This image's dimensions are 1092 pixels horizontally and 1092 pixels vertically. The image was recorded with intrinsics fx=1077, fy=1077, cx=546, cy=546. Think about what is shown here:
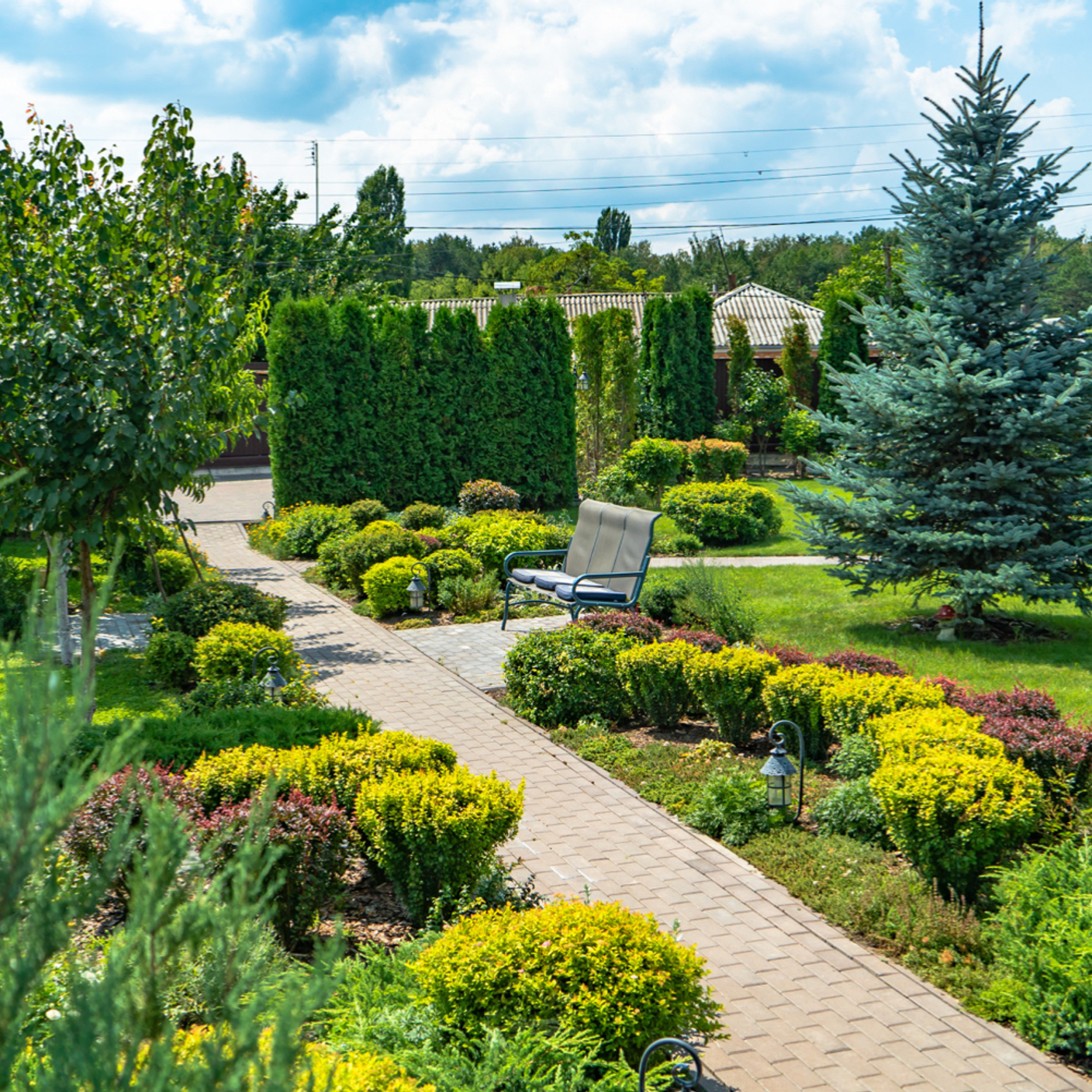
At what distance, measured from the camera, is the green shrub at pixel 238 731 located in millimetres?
5613

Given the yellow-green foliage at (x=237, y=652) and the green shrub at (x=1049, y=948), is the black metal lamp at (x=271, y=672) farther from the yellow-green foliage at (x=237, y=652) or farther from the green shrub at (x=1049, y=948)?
the green shrub at (x=1049, y=948)

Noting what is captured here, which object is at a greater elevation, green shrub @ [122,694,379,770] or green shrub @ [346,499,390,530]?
green shrub @ [346,499,390,530]

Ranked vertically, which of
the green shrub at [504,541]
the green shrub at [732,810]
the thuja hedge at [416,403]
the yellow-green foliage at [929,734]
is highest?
the thuja hedge at [416,403]

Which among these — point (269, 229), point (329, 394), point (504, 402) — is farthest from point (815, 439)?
point (269, 229)

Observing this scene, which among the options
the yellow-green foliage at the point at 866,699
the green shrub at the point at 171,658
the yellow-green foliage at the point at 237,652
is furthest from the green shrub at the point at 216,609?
the yellow-green foliage at the point at 866,699

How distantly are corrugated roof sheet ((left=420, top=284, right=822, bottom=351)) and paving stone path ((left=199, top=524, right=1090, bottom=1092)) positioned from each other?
26531 millimetres

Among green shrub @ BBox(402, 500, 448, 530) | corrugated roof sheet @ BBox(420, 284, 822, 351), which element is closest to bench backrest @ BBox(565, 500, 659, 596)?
green shrub @ BBox(402, 500, 448, 530)

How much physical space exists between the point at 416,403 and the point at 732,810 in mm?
13086

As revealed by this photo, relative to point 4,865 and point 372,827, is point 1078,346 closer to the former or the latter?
point 372,827

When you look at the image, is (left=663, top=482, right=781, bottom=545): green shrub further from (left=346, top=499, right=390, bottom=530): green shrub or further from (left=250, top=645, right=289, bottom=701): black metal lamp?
(left=250, top=645, right=289, bottom=701): black metal lamp

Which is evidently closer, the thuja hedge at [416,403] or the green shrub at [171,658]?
the green shrub at [171,658]

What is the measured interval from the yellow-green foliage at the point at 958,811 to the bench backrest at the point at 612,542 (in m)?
4.85

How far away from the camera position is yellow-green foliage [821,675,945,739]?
6.39m

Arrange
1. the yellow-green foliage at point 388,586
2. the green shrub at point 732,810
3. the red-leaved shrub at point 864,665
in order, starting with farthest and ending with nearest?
1. the yellow-green foliage at point 388,586
2. the red-leaved shrub at point 864,665
3. the green shrub at point 732,810
